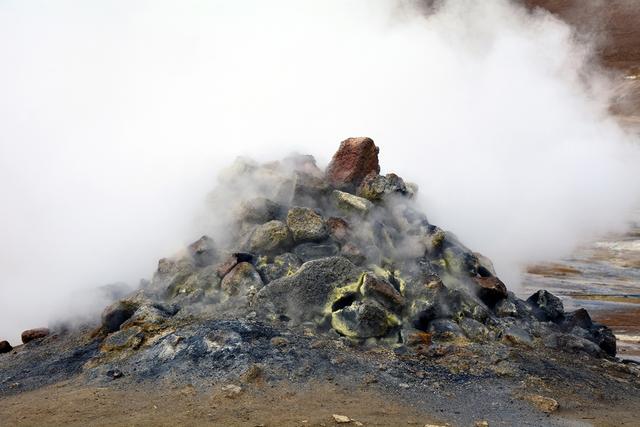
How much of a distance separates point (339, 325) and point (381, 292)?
0.58 meters

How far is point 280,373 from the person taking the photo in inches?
220

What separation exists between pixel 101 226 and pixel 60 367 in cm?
431

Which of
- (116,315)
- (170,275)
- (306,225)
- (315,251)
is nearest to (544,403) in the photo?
(315,251)

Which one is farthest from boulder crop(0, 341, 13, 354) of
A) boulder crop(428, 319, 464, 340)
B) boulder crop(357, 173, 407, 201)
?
boulder crop(428, 319, 464, 340)

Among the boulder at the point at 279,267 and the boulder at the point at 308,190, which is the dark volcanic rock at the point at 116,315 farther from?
the boulder at the point at 308,190

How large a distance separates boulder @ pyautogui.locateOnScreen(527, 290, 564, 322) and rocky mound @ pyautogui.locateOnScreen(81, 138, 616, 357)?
17 millimetres

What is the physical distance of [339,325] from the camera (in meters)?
6.41

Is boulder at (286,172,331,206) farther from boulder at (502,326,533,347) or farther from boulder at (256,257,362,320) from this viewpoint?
boulder at (502,326,533,347)

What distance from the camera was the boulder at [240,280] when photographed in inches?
273

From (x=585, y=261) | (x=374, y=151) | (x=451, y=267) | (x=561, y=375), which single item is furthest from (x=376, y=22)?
(x=561, y=375)

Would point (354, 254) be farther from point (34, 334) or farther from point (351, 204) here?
point (34, 334)

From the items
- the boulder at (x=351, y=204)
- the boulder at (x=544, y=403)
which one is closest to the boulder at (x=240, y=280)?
the boulder at (x=351, y=204)

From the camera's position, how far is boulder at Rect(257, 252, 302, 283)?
7.10 meters

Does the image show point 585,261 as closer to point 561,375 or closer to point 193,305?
point 561,375
